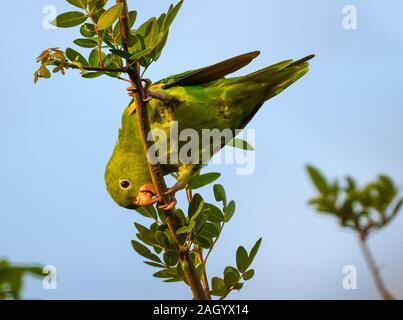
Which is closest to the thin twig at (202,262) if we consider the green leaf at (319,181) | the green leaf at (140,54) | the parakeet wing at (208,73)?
the green leaf at (140,54)

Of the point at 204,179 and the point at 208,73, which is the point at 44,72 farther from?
the point at 208,73

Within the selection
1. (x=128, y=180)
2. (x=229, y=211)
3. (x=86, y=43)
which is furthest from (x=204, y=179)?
(x=128, y=180)

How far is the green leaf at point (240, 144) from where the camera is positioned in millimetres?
4258

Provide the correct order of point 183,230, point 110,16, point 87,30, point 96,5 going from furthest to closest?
1. point 183,230
2. point 87,30
3. point 96,5
4. point 110,16

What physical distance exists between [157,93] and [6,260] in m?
3.48

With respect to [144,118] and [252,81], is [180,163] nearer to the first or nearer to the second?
[252,81]

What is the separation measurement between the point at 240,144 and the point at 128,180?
105cm

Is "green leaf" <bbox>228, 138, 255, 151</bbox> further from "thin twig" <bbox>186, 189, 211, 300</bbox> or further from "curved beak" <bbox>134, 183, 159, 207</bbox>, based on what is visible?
"thin twig" <bbox>186, 189, 211, 300</bbox>

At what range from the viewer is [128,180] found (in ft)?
15.3

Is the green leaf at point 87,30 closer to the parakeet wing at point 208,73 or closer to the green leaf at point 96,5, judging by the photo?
the green leaf at point 96,5

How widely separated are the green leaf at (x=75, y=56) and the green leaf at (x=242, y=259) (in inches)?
53.6

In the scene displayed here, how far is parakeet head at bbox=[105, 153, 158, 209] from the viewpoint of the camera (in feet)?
15.1
